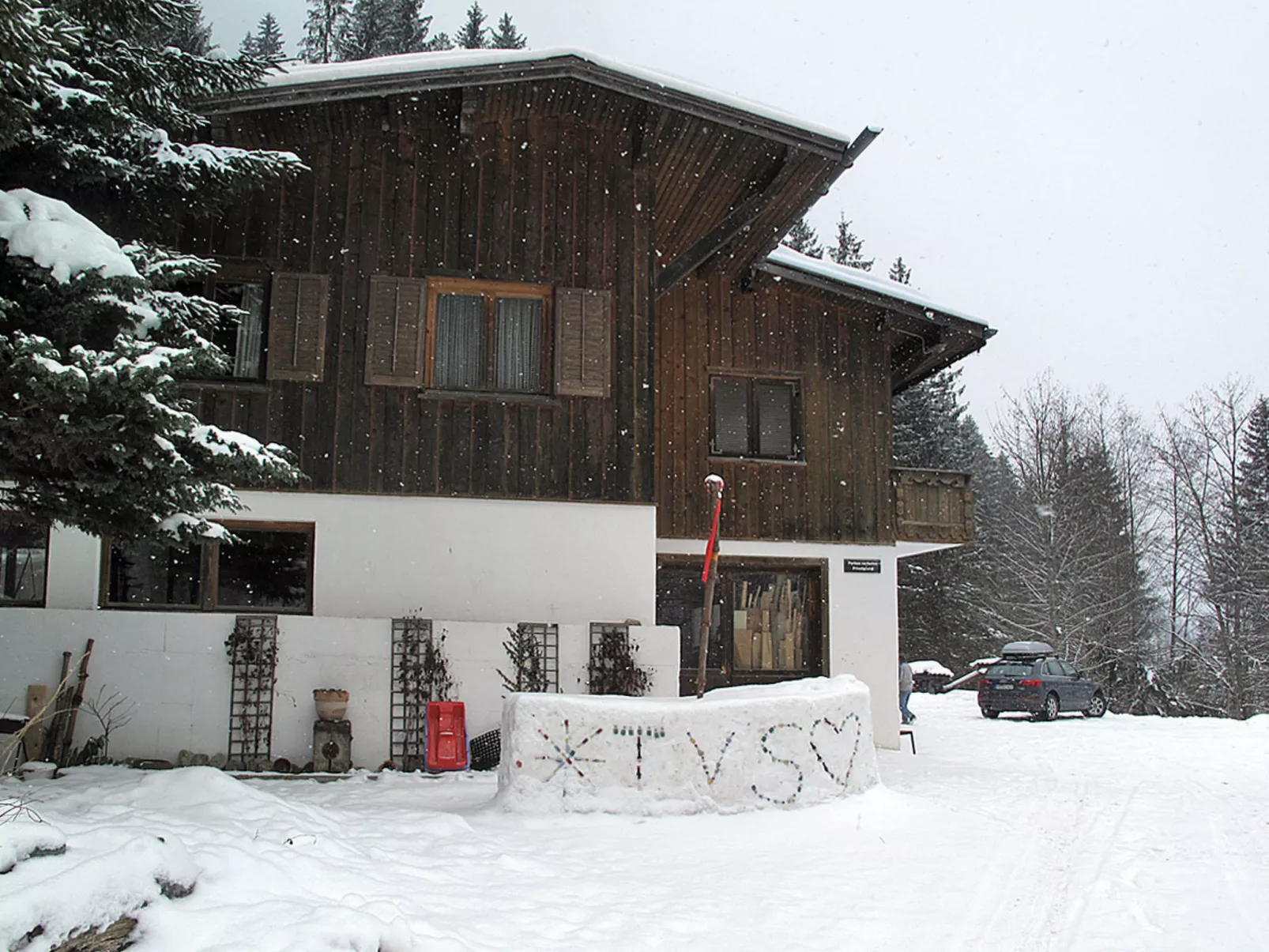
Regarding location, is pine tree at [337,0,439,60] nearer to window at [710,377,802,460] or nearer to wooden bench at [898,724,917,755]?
window at [710,377,802,460]

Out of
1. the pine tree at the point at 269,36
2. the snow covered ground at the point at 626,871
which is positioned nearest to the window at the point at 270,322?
the snow covered ground at the point at 626,871

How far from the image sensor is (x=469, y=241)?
11891 millimetres

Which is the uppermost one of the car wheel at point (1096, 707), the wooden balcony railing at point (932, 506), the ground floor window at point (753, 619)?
the wooden balcony railing at point (932, 506)

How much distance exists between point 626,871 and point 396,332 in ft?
20.8

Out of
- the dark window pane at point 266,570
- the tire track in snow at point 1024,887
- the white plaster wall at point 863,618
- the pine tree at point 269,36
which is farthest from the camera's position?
the pine tree at point 269,36

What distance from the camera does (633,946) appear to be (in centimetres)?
568

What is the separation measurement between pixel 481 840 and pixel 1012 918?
327cm

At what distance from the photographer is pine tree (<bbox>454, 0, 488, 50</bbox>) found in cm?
4019

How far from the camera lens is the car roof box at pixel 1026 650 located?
85.4ft

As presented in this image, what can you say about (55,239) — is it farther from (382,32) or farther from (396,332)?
(382,32)

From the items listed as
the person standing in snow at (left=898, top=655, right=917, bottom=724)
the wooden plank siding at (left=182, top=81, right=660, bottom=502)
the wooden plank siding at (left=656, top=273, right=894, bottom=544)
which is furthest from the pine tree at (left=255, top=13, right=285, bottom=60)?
the person standing in snow at (left=898, top=655, right=917, bottom=724)

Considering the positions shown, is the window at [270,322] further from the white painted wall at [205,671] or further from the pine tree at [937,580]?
A: the pine tree at [937,580]

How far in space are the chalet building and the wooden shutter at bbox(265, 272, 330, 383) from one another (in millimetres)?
25

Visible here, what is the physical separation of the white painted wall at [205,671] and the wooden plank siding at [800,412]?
17.9 ft
